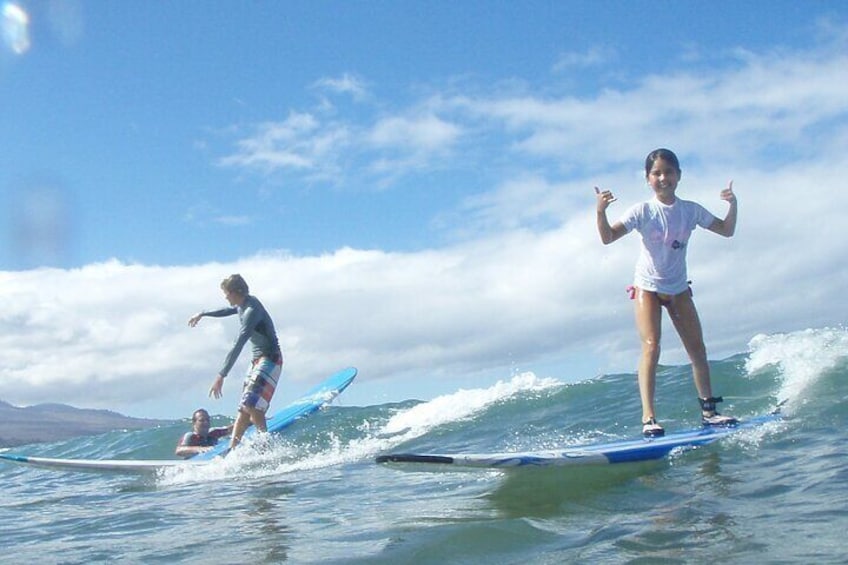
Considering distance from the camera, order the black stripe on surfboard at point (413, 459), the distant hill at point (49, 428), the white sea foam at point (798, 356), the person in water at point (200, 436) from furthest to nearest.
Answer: the distant hill at point (49, 428)
the person in water at point (200, 436)
the white sea foam at point (798, 356)
the black stripe on surfboard at point (413, 459)

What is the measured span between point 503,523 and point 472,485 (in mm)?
1353

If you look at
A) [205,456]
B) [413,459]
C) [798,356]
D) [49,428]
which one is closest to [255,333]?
[205,456]

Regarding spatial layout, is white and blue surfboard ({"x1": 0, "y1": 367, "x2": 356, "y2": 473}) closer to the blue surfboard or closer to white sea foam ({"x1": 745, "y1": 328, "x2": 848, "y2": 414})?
the blue surfboard

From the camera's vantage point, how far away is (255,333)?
8688 mm

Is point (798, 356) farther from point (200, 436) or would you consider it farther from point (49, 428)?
point (49, 428)

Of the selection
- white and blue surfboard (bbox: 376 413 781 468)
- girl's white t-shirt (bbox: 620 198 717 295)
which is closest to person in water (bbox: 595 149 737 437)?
girl's white t-shirt (bbox: 620 198 717 295)

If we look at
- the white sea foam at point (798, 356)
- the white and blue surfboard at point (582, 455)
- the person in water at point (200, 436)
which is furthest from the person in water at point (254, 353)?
the white sea foam at point (798, 356)

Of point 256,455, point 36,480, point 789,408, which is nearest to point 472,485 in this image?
point 789,408

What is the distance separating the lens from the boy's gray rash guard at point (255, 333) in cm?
835

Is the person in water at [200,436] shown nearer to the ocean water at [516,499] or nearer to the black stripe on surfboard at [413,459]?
the ocean water at [516,499]

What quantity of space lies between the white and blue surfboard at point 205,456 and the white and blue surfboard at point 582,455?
4.70m

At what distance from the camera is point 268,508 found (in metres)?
5.27

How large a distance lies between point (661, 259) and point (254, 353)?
4919 mm

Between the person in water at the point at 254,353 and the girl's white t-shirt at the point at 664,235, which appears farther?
the person in water at the point at 254,353
